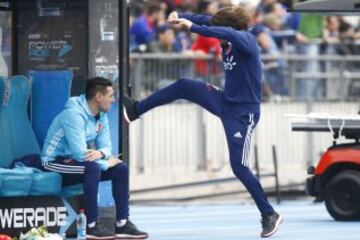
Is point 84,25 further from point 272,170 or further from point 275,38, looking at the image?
point 275,38

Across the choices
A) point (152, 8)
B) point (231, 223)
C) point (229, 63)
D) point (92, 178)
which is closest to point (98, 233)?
point (92, 178)

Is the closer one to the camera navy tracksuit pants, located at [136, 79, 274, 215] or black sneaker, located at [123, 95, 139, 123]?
navy tracksuit pants, located at [136, 79, 274, 215]

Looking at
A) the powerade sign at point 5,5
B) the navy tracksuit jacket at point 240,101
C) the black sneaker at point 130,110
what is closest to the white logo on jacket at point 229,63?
the navy tracksuit jacket at point 240,101

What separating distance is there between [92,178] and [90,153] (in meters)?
0.25

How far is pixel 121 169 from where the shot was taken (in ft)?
48.9

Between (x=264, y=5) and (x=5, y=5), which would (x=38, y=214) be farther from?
(x=264, y=5)

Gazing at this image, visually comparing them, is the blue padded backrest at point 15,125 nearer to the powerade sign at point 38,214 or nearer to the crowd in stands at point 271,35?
the powerade sign at point 38,214

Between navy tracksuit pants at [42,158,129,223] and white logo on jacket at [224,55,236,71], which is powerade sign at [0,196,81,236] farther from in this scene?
white logo on jacket at [224,55,236,71]

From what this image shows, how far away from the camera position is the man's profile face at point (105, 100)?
Result: 14695 mm

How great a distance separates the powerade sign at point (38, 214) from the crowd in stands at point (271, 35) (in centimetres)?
1015

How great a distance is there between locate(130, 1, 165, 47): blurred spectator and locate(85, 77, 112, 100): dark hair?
10721 millimetres

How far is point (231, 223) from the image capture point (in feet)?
58.5

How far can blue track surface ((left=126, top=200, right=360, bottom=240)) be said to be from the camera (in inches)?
628

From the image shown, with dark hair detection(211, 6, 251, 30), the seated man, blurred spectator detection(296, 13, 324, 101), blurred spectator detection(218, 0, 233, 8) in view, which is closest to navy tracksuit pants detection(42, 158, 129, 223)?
the seated man
